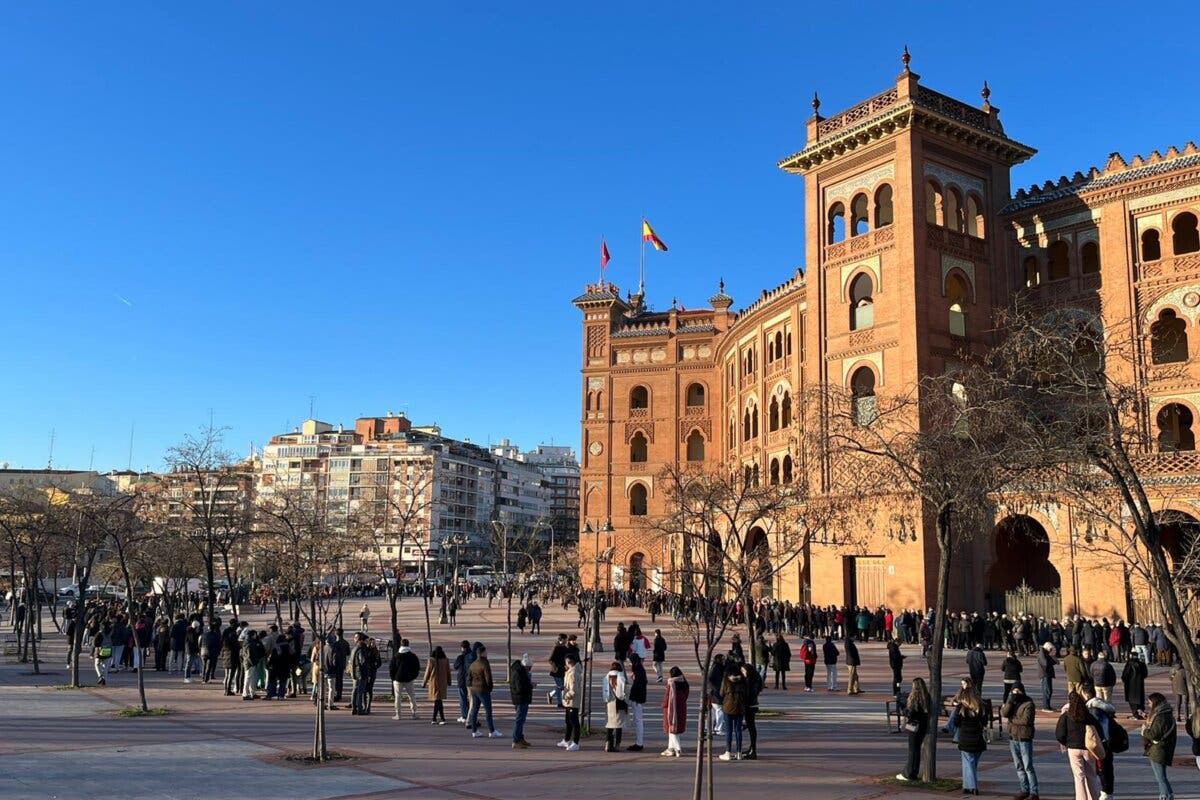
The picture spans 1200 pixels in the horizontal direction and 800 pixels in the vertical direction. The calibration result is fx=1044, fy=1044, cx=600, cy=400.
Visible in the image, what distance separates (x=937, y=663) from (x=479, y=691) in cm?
694

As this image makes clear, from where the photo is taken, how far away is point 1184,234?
35.9 metres

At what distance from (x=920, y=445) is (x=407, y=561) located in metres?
114

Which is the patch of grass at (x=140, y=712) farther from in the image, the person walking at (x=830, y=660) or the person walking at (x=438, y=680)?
the person walking at (x=830, y=660)

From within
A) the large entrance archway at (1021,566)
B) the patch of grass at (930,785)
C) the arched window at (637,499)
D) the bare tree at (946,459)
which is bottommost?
the patch of grass at (930,785)

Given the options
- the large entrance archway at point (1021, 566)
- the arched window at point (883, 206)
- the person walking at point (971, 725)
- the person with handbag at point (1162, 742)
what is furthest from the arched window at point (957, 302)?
the person with handbag at point (1162, 742)

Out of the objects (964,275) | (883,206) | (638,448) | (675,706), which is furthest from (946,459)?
(638,448)

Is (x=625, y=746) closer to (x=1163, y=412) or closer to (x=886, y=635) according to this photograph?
(x=886, y=635)

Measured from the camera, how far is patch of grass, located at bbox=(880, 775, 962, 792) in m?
12.5

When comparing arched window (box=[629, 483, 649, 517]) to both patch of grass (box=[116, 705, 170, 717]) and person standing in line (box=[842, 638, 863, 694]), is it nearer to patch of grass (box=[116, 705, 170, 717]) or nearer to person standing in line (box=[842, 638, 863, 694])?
person standing in line (box=[842, 638, 863, 694])

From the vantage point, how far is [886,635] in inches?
1385

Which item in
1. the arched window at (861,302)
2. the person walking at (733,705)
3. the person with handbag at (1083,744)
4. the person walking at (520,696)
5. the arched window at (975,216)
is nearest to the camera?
the person with handbag at (1083,744)

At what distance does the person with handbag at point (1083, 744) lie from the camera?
35.1 feet

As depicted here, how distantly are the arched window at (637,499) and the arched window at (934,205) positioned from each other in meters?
28.3

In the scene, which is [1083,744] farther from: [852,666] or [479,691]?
[852,666]
